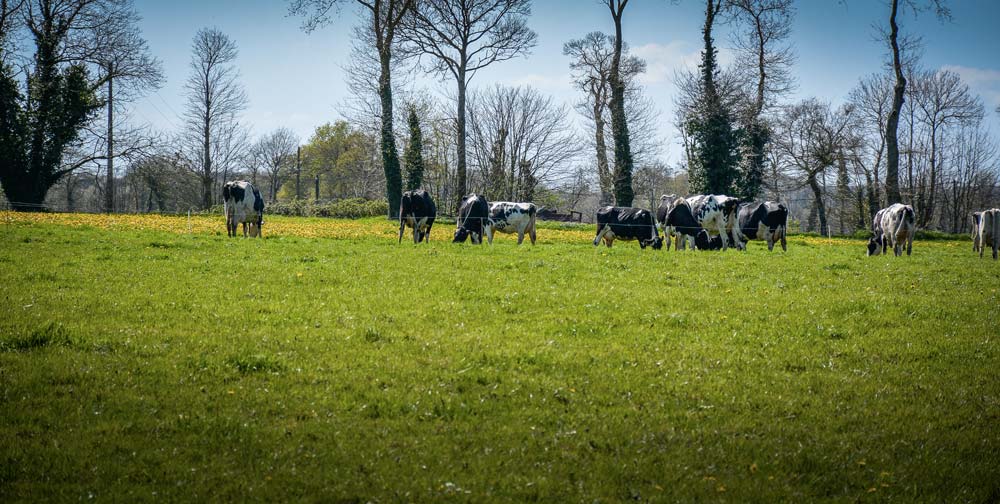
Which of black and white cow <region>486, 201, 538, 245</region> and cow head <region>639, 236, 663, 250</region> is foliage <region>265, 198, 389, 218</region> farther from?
cow head <region>639, 236, 663, 250</region>

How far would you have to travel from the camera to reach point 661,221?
26.4 meters

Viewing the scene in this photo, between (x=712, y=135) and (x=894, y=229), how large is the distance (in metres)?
21.3

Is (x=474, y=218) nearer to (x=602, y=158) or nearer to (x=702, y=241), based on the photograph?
(x=702, y=241)

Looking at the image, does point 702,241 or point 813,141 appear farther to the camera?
point 813,141

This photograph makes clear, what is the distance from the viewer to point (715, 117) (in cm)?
4438

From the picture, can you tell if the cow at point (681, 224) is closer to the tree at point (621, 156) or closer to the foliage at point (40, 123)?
the tree at point (621, 156)

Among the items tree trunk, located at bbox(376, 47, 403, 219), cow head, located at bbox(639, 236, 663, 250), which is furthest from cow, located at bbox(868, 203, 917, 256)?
tree trunk, located at bbox(376, 47, 403, 219)

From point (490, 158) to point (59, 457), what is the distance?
50356mm

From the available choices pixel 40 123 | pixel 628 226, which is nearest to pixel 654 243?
pixel 628 226

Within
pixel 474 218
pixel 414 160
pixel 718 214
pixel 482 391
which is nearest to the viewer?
A: pixel 482 391

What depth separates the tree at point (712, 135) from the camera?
44312 millimetres

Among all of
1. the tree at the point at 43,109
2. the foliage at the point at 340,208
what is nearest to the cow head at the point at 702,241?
the foliage at the point at 340,208

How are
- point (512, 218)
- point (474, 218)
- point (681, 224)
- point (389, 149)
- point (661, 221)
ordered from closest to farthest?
point (681, 224) < point (474, 218) < point (661, 221) < point (512, 218) < point (389, 149)

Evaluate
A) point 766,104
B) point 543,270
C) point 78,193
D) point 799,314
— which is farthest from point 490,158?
point 78,193
